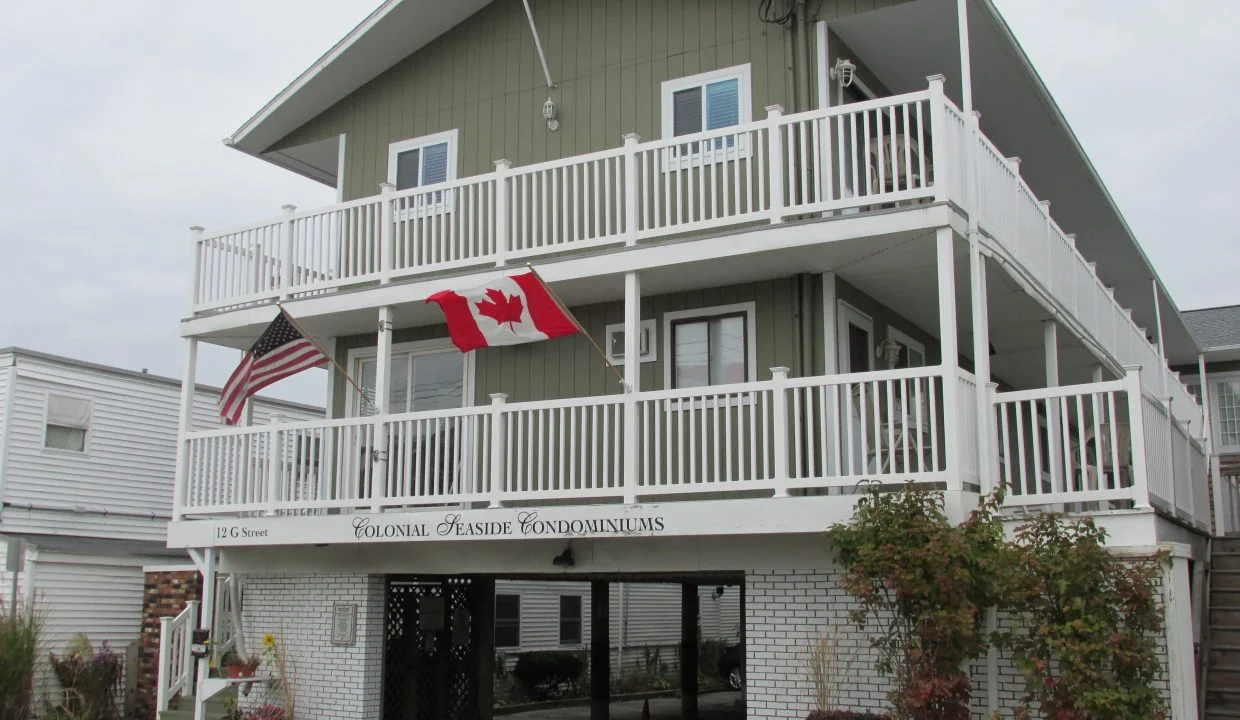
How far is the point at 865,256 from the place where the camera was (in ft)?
42.4

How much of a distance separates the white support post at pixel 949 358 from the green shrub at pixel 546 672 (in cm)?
1440

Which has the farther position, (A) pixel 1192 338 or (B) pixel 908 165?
(A) pixel 1192 338

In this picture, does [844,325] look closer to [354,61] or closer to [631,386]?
[631,386]

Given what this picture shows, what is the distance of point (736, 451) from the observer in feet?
44.3

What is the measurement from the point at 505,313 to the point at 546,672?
12438mm

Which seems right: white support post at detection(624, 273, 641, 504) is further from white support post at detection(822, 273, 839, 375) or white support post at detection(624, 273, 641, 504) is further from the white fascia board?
white support post at detection(822, 273, 839, 375)

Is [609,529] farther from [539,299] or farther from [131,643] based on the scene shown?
[131,643]

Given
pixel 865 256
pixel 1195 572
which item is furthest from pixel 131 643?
pixel 1195 572

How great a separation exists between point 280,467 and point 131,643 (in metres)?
5.54

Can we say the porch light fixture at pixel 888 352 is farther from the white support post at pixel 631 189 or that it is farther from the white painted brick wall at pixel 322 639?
the white painted brick wall at pixel 322 639

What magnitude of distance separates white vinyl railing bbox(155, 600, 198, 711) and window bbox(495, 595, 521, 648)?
9335 millimetres

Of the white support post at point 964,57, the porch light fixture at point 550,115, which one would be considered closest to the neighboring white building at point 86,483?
the porch light fixture at point 550,115

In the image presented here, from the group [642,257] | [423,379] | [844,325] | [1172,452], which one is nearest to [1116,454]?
[1172,452]

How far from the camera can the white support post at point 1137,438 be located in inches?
412
